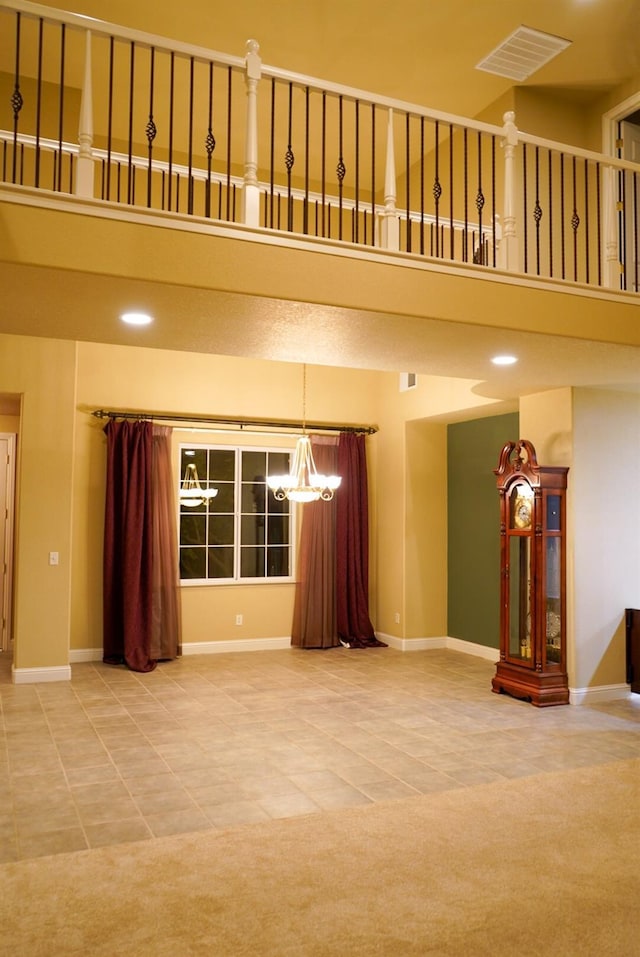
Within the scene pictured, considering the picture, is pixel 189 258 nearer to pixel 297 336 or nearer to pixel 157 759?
pixel 297 336

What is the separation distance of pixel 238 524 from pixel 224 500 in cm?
32

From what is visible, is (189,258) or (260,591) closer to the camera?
(189,258)

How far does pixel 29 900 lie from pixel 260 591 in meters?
5.66

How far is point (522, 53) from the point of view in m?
6.30

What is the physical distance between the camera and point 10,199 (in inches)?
136

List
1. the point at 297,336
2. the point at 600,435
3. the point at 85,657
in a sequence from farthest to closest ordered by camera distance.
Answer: the point at 85,657 < the point at 600,435 < the point at 297,336

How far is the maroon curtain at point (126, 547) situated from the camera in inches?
300

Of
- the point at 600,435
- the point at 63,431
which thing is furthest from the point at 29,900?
the point at 600,435

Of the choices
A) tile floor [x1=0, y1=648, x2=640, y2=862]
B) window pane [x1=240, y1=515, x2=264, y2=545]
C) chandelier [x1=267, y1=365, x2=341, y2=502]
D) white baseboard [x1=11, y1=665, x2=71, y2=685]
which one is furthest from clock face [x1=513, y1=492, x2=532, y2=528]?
white baseboard [x1=11, y1=665, x2=71, y2=685]

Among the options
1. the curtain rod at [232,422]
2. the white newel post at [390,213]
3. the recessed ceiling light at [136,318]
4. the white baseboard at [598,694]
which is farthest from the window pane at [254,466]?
the white newel post at [390,213]

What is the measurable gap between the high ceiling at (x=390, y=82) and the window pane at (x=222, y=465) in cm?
316

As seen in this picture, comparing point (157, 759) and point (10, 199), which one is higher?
point (10, 199)

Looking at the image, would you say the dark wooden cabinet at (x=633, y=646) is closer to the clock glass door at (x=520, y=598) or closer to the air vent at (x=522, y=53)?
the clock glass door at (x=520, y=598)

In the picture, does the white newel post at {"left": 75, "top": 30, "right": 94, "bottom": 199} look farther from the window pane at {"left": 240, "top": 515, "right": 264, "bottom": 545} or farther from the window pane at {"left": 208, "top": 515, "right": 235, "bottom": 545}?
the window pane at {"left": 240, "top": 515, "right": 264, "bottom": 545}
